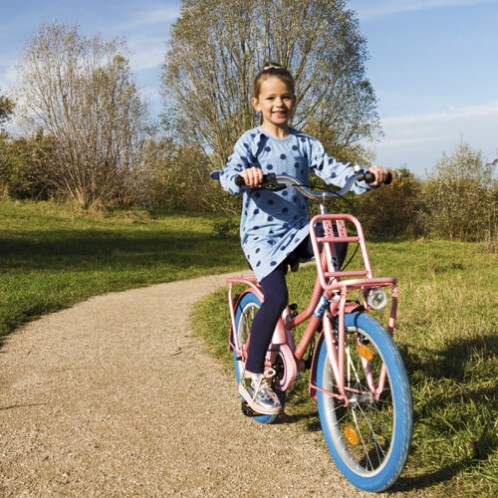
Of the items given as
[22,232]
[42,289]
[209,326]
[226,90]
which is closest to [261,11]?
[226,90]

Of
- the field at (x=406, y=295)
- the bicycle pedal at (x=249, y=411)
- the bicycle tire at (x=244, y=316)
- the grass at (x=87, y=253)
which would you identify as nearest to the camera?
the field at (x=406, y=295)

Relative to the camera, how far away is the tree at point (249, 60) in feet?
69.1

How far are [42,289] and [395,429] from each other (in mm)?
7470

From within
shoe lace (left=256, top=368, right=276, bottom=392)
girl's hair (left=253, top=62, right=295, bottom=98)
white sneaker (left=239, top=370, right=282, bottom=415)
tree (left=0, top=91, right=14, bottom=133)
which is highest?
tree (left=0, top=91, right=14, bottom=133)

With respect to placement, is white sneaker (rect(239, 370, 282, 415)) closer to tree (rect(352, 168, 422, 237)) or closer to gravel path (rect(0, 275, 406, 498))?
gravel path (rect(0, 275, 406, 498))

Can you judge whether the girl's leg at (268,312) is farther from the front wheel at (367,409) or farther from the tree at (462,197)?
the tree at (462,197)

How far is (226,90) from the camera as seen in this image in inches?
866

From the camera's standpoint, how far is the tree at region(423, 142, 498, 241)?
20.5 metres

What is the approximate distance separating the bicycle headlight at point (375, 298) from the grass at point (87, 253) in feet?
16.3

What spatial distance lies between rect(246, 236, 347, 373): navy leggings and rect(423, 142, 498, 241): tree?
59.8 ft

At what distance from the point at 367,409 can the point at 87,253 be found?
39.3 ft

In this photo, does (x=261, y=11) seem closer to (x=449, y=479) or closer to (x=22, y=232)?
(x=22, y=232)

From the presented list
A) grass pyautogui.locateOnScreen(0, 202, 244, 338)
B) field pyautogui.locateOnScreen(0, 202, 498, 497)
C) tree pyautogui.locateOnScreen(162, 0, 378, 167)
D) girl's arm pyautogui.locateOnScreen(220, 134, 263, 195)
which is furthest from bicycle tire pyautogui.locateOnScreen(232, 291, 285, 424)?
tree pyautogui.locateOnScreen(162, 0, 378, 167)

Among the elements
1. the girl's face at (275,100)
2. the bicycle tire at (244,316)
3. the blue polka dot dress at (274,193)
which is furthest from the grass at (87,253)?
the girl's face at (275,100)
